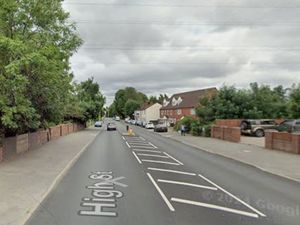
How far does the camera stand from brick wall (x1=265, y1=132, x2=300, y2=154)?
83.8ft

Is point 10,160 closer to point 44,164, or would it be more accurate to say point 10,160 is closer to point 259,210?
point 44,164

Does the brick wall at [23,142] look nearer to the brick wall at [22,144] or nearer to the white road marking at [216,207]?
the brick wall at [22,144]

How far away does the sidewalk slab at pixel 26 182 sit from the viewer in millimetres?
9812

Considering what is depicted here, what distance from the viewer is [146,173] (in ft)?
57.3

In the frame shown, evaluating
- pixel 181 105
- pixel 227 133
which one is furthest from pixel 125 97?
pixel 227 133

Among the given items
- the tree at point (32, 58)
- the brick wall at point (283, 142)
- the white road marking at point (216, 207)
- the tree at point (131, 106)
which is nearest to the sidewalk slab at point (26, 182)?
the tree at point (32, 58)

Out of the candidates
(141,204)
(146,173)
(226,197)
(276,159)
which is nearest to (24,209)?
(141,204)

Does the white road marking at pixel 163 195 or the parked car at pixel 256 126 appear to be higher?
the parked car at pixel 256 126

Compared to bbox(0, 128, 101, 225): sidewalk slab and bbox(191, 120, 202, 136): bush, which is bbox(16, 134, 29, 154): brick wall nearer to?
bbox(0, 128, 101, 225): sidewalk slab

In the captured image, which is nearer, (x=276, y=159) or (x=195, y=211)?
(x=195, y=211)

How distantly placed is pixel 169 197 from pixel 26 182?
16.1 feet

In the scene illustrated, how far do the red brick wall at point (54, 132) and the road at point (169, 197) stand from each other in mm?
19972

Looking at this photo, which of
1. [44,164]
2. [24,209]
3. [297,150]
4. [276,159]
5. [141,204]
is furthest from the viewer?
[297,150]

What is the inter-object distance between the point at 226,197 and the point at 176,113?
96.7m
